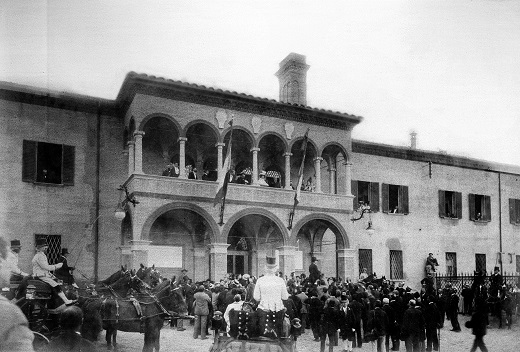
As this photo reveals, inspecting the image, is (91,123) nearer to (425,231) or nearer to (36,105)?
(36,105)

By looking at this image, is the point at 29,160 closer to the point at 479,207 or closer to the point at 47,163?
the point at 47,163

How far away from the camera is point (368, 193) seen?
82.2 feet

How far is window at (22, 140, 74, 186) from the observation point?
60.4 feet

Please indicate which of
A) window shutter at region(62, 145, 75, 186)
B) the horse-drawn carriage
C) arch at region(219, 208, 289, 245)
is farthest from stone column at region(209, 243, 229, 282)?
the horse-drawn carriage

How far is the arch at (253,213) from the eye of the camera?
1942cm

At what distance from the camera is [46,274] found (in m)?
10.1

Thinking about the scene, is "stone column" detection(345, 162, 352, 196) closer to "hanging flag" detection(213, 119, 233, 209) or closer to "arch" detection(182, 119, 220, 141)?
"arch" detection(182, 119, 220, 141)

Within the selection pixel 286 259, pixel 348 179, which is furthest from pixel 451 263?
pixel 286 259

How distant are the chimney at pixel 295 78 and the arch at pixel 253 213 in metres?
6.04

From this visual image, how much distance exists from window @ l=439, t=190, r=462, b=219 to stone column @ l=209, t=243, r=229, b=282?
13333 millimetres

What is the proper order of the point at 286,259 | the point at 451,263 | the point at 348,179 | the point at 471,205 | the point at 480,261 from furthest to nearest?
the point at 471,205 → the point at 480,261 → the point at 451,263 → the point at 348,179 → the point at 286,259

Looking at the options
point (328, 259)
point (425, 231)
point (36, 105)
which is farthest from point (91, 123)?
point (425, 231)

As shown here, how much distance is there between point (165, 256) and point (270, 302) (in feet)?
44.0

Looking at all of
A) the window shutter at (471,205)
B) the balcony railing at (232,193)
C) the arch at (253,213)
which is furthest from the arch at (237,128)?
the window shutter at (471,205)
